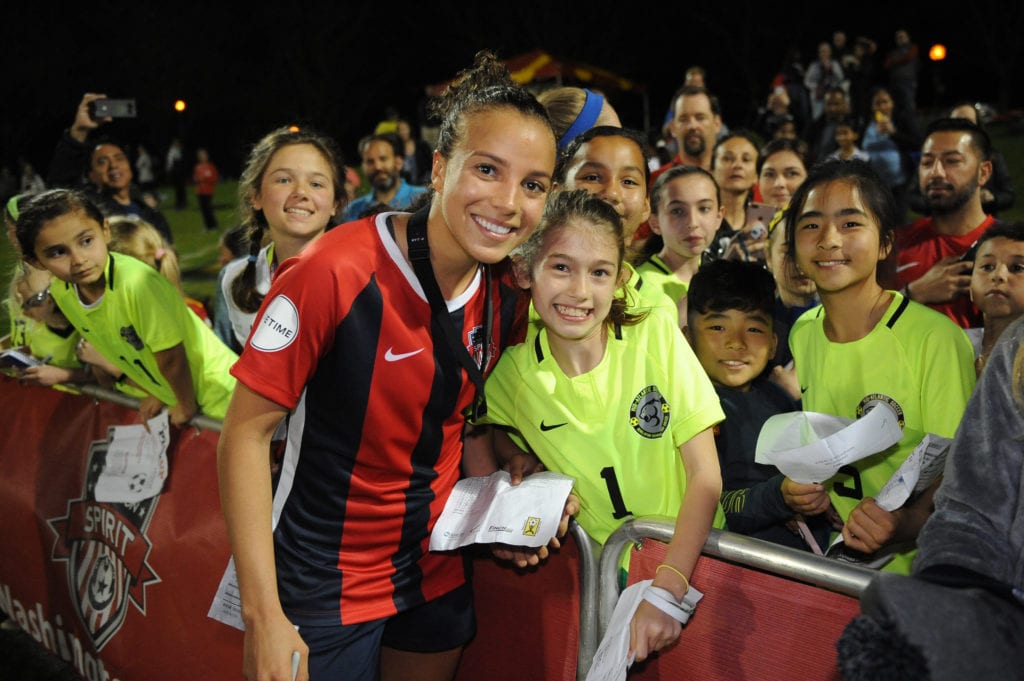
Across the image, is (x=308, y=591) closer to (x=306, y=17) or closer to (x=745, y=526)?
(x=745, y=526)

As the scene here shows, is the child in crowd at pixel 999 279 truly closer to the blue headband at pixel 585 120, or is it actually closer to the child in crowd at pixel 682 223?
the child in crowd at pixel 682 223

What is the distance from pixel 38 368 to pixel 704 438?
325cm

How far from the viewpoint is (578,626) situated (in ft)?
7.98

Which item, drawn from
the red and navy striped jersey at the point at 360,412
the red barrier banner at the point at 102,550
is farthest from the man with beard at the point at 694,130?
the red and navy striped jersey at the point at 360,412

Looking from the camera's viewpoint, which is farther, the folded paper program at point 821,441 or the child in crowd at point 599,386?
the child in crowd at point 599,386

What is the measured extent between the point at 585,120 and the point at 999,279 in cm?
167

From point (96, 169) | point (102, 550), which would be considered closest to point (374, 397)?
point (102, 550)

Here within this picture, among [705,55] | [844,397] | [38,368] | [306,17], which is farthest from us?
[306,17]

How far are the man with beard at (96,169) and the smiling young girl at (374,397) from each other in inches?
220

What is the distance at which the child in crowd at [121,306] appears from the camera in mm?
3523

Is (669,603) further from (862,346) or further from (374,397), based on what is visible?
(862,346)

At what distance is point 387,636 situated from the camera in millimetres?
2430

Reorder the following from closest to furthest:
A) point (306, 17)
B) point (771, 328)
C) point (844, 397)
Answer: point (844, 397), point (771, 328), point (306, 17)

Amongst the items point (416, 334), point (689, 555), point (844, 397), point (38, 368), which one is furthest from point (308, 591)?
point (38, 368)
